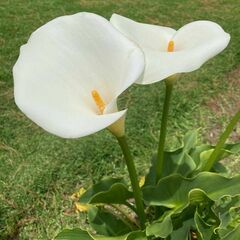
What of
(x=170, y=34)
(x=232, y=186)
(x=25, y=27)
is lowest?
(x=25, y=27)

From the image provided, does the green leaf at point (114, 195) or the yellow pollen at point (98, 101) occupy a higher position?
the yellow pollen at point (98, 101)

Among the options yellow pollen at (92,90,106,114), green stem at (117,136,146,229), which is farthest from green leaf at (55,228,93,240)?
yellow pollen at (92,90,106,114)

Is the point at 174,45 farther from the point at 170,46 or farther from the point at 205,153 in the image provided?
the point at 205,153

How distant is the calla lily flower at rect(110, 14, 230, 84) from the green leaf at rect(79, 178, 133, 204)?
0.41 meters

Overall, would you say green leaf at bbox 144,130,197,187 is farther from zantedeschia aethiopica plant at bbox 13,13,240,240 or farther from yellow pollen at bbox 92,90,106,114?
yellow pollen at bbox 92,90,106,114

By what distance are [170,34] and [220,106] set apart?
1289 millimetres

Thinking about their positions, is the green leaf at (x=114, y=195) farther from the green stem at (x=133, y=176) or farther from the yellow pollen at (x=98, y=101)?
the yellow pollen at (x=98, y=101)

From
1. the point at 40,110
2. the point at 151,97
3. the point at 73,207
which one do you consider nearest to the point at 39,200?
the point at 73,207

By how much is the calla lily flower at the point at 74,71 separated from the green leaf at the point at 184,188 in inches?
12.7

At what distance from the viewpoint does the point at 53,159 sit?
2055 millimetres

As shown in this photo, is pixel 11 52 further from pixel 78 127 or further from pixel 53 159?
pixel 78 127

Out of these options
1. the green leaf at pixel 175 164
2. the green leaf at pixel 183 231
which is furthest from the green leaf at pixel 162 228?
the green leaf at pixel 175 164

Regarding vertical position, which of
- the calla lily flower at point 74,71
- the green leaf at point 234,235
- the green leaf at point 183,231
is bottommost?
the green leaf at point 183,231

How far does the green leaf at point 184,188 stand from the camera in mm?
1292
